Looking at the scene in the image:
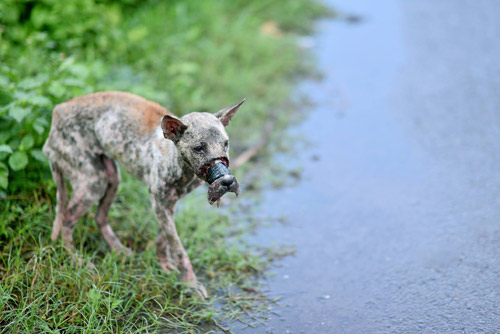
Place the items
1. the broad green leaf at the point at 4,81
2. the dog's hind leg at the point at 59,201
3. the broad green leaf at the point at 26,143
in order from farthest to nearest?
the broad green leaf at the point at 4,81, the broad green leaf at the point at 26,143, the dog's hind leg at the point at 59,201

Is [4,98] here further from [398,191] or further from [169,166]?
[398,191]

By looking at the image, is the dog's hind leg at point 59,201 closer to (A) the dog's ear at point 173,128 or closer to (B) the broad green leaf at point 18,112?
(B) the broad green leaf at point 18,112

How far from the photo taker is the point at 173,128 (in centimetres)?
393

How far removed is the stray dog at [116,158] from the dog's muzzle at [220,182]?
1.34 ft

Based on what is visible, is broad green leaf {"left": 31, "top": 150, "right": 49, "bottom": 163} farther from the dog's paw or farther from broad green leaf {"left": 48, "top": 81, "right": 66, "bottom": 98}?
the dog's paw

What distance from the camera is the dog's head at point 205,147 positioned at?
12.0ft

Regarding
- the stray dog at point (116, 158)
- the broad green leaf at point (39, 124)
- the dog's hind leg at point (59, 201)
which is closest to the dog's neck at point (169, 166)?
the stray dog at point (116, 158)

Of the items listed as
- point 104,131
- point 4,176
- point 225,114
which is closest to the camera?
point 225,114

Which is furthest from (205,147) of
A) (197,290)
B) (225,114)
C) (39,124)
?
(39,124)

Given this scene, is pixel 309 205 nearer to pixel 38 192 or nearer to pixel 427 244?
pixel 427 244

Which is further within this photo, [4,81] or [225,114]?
[4,81]

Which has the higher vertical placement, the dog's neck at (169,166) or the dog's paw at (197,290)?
the dog's neck at (169,166)

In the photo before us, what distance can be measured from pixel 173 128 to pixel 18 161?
5.22ft

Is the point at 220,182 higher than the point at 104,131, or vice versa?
the point at 220,182
